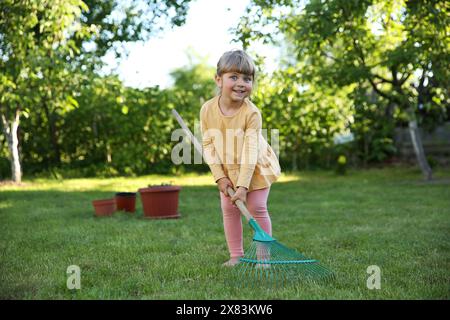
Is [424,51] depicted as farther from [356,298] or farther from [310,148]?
[356,298]

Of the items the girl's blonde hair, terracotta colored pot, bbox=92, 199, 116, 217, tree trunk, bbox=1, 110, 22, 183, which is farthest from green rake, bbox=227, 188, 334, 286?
tree trunk, bbox=1, 110, 22, 183

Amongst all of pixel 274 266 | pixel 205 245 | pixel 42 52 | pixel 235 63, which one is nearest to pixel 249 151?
pixel 235 63

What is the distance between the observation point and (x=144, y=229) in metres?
4.12

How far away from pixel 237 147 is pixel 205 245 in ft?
3.05

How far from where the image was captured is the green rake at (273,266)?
7.93 feet

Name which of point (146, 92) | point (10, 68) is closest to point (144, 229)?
point (10, 68)

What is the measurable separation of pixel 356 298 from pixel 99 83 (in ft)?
18.6

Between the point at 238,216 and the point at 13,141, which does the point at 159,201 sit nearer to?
the point at 238,216

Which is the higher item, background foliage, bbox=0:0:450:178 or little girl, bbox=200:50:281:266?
background foliage, bbox=0:0:450:178

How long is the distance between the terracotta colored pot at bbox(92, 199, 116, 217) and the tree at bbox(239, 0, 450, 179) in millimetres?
2989

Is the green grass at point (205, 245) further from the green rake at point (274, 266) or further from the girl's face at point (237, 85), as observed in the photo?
the girl's face at point (237, 85)

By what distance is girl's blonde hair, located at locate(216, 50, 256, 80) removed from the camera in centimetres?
268

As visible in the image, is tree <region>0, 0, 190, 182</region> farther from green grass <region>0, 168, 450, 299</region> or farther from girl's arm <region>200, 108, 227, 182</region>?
girl's arm <region>200, 108, 227, 182</region>
